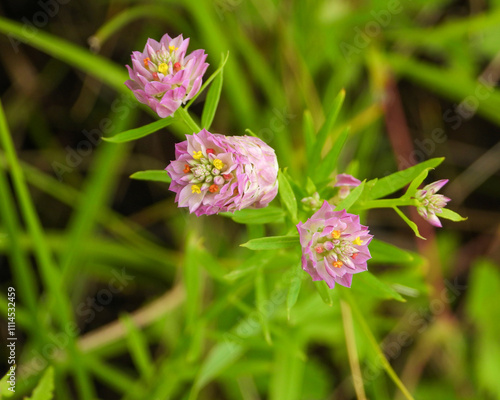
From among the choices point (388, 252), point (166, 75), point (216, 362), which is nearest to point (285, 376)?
point (216, 362)

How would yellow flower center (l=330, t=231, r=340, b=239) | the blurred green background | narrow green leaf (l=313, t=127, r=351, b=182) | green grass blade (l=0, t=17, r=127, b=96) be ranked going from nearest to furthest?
yellow flower center (l=330, t=231, r=340, b=239)
narrow green leaf (l=313, t=127, r=351, b=182)
green grass blade (l=0, t=17, r=127, b=96)
the blurred green background

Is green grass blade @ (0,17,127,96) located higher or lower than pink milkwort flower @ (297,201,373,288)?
higher

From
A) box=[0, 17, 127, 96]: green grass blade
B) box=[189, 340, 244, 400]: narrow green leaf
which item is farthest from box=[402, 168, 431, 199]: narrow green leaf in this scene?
box=[0, 17, 127, 96]: green grass blade

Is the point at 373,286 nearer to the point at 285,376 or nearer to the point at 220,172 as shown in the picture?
the point at 220,172

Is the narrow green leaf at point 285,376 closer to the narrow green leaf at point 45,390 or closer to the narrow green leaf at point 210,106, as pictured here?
the narrow green leaf at point 45,390

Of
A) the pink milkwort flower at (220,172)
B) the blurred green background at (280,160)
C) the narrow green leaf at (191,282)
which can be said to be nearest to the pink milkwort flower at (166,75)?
the pink milkwort flower at (220,172)

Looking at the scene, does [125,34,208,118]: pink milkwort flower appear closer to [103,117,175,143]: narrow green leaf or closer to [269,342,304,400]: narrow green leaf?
[103,117,175,143]: narrow green leaf

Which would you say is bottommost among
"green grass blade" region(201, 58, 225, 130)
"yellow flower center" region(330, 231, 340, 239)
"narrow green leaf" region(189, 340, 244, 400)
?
"narrow green leaf" region(189, 340, 244, 400)
